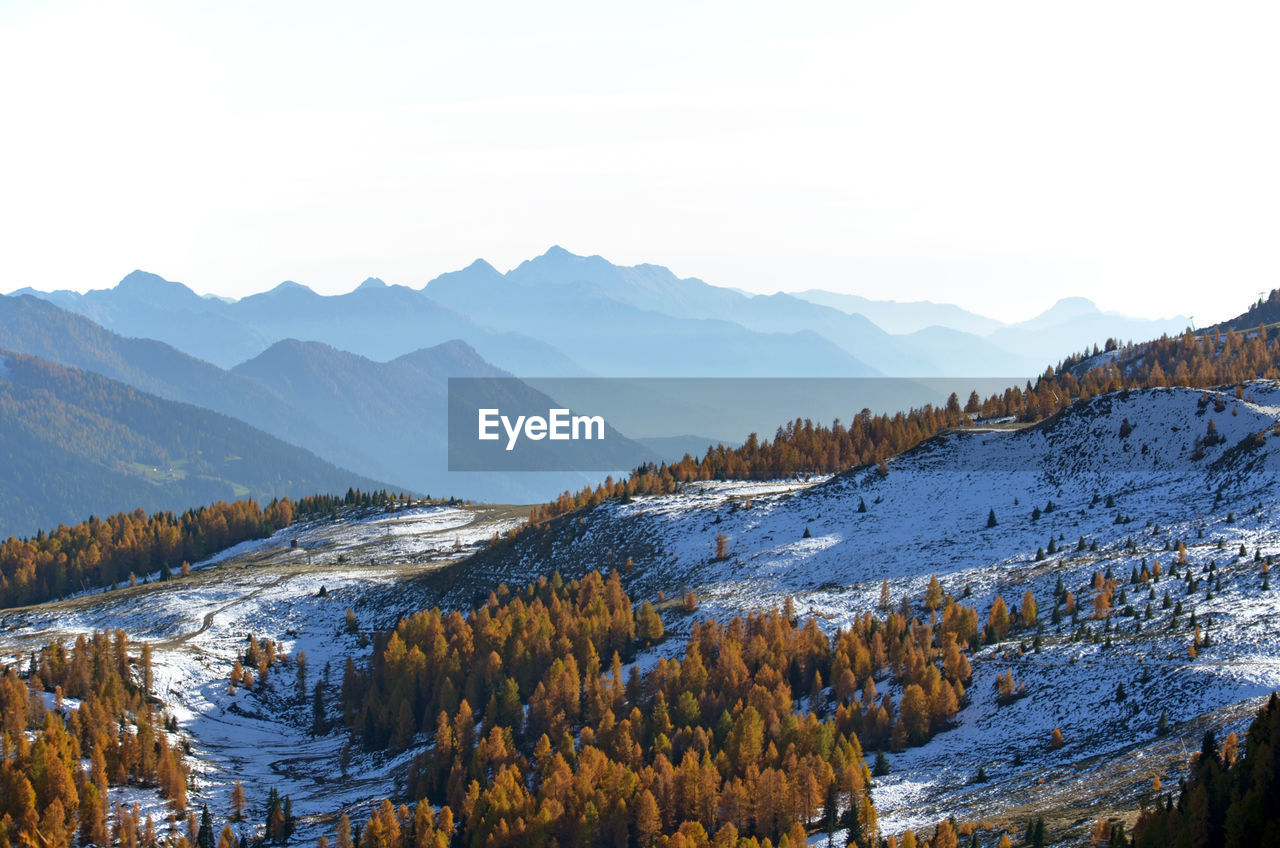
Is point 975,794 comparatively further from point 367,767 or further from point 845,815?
point 367,767

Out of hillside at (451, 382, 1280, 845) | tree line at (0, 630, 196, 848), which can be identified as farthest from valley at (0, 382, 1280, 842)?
tree line at (0, 630, 196, 848)

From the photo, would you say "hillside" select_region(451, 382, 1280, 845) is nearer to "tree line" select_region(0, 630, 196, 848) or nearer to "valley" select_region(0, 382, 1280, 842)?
"valley" select_region(0, 382, 1280, 842)

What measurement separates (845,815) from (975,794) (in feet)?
40.4

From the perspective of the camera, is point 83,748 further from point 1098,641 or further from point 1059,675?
point 1098,641

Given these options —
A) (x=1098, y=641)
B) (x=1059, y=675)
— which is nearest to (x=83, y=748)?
(x=1059, y=675)

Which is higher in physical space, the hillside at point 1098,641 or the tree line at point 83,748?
the hillside at point 1098,641

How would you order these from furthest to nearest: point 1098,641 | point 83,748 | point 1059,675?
point 83,748
point 1098,641
point 1059,675

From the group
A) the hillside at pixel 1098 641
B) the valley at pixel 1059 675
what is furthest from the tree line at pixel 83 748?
the hillside at pixel 1098 641

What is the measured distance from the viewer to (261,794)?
166 meters

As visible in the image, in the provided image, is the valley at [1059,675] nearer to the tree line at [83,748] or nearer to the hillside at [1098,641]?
the hillside at [1098,641]

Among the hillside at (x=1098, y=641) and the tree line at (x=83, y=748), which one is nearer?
the hillside at (x=1098, y=641)

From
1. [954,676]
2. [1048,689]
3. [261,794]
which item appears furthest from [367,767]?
[1048,689]

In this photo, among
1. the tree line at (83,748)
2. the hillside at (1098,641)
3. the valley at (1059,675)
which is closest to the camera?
the valley at (1059,675)

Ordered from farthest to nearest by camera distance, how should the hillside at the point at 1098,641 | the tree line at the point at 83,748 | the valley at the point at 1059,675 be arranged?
the tree line at the point at 83,748, the hillside at the point at 1098,641, the valley at the point at 1059,675
